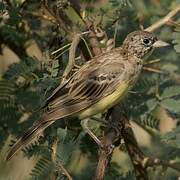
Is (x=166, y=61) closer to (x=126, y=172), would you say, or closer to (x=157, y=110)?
(x=157, y=110)

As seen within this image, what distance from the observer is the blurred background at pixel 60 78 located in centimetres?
509

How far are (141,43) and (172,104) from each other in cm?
58

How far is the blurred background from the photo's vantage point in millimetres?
5086

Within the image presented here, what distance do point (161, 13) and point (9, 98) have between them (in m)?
1.47

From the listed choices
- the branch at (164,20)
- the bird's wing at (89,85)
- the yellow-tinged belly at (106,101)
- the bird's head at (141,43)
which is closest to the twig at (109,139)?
the yellow-tinged belly at (106,101)

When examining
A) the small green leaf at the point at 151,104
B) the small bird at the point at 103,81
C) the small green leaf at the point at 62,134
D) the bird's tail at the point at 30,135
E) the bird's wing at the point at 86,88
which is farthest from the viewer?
the small green leaf at the point at 151,104

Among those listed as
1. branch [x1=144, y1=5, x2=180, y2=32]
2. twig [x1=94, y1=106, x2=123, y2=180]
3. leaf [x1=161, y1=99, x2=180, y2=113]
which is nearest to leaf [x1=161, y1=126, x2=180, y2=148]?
leaf [x1=161, y1=99, x2=180, y2=113]

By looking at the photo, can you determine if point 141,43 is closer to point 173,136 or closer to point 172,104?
point 172,104

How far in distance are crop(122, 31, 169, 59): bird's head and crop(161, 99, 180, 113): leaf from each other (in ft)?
1.44

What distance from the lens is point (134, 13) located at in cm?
600

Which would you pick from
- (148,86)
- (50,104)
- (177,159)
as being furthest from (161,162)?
(50,104)

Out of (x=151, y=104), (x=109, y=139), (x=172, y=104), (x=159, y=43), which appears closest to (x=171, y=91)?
(x=172, y=104)

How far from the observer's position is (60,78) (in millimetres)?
4613

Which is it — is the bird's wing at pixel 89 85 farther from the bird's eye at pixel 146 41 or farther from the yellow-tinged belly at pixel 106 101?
the bird's eye at pixel 146 41
